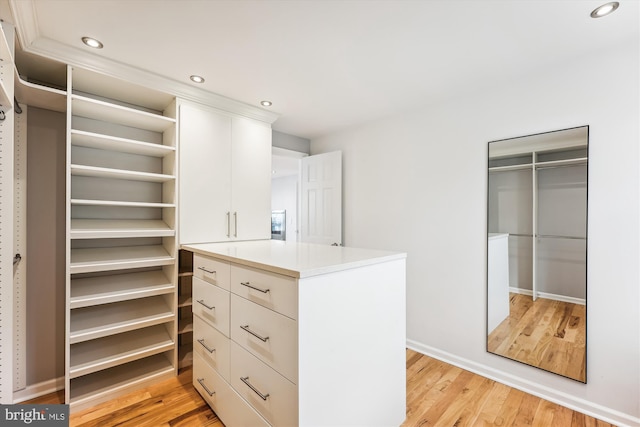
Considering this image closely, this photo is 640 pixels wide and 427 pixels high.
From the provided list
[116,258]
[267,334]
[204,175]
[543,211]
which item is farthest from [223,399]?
[543,211]

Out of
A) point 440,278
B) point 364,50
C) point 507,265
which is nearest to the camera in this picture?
point 364,50

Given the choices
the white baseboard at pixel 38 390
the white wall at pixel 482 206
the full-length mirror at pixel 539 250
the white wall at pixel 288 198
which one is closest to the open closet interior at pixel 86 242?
the white baseboard at pixel 38 390

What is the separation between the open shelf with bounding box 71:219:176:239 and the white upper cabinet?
187mm

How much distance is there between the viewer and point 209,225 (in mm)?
2461

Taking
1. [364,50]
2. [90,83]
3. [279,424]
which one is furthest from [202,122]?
[279,424]

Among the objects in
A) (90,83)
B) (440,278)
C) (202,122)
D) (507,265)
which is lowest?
(440,278)

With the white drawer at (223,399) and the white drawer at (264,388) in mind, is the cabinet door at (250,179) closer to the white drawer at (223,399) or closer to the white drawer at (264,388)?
the white drawer at (223,399)

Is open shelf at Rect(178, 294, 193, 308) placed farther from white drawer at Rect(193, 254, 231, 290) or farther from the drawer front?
the drawer front

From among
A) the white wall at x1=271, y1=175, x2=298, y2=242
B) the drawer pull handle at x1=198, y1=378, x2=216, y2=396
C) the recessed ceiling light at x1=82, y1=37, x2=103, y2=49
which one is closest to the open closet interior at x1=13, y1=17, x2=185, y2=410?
the recessed ceiling light at x1=82, y1=37, x2=103, y2=49

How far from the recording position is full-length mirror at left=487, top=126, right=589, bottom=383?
6.30 ft

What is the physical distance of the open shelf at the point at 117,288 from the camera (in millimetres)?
1898

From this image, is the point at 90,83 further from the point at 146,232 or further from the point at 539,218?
the point at 539,218

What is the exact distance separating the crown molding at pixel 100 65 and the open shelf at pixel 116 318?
1723 millimetres

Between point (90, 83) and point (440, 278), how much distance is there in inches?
128
